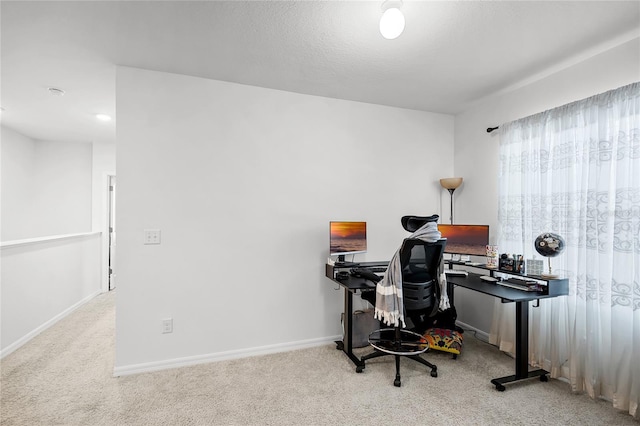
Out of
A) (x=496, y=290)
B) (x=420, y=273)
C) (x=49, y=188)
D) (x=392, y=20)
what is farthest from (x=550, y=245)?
(x=49, y=188)

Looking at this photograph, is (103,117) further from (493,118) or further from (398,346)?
(493,118)

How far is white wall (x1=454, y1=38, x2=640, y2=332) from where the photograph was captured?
235 cm

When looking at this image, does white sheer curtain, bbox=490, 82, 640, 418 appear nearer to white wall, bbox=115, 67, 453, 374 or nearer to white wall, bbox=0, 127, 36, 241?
white wall, bbox=115, 67, 453, 374

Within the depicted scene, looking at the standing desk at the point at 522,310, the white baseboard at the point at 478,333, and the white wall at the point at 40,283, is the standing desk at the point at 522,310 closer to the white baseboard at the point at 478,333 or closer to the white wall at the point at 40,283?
the white baseboard at the point at 478,333

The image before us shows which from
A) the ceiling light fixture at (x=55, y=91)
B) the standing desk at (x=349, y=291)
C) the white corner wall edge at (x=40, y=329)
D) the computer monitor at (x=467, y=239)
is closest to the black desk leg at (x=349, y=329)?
the standing desk at (x=349, y=291)

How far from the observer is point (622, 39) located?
2240 mm

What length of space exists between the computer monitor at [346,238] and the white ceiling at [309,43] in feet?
4.45

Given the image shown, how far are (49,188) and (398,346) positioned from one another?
5764 millimetres

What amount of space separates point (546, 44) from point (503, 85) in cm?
77

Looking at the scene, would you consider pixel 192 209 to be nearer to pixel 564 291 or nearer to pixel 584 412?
pixel 564 291

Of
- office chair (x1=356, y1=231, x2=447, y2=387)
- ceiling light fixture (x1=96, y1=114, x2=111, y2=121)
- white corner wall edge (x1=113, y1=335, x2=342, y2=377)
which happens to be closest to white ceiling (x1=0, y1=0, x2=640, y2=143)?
ceiling light fixture (x1=96, y1=114, x2=111, y2=121)

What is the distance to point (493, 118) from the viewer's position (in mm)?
3391

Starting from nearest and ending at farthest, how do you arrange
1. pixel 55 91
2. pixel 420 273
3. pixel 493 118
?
1. pixel 420 273
2. pixel 55 91
3. pixel 493 118

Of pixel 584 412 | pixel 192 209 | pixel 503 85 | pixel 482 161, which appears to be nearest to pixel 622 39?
pixel 503 85
